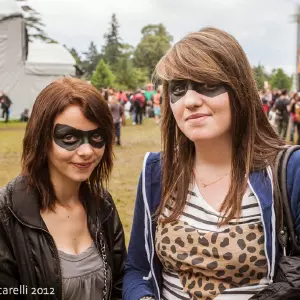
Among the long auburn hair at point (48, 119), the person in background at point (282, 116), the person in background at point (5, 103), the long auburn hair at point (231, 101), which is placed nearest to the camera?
the long auburn hair at point (231, 101)

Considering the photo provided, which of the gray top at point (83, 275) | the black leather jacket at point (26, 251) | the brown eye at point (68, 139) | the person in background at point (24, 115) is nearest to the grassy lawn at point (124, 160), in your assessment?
the brown eye at point (68, 139)

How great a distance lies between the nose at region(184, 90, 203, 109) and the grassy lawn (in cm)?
195

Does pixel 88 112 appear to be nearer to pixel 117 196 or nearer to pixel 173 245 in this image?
pixel 173 245

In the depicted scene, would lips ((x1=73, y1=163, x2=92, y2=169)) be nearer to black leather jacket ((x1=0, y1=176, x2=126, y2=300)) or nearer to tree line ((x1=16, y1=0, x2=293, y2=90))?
black leather jacket ((x1=0, y1=176, x2=126, y2=300))

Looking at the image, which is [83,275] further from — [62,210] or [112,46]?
[112,46]

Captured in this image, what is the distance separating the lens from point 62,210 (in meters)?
2.43

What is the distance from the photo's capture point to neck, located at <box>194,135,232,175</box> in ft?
6.68

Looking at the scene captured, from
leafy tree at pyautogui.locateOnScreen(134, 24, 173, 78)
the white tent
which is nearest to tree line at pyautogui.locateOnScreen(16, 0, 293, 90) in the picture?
leafy tree at pyautogui.locateOnScreen(134, 24, 173, 78)

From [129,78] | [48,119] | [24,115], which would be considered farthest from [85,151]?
[129,78]

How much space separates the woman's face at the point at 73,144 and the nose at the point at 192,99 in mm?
606

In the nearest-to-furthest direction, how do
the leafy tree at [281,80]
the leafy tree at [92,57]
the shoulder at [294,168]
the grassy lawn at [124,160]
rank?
the shoulder at [294,168], the grassy lawn at [124,160], the leafy tree at [281,80], the leafy tree at [92,57]

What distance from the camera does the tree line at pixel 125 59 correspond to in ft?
185

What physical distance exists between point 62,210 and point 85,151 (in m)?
0.34

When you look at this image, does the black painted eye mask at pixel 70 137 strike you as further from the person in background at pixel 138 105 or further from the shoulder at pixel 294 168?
the person in background at pixel 138 105
